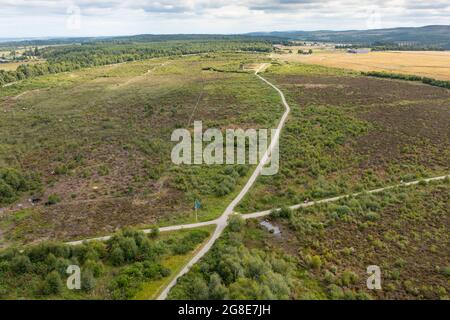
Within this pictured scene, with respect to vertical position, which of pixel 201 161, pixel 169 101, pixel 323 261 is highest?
pixel 169 101

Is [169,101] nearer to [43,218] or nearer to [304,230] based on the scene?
[43,218]

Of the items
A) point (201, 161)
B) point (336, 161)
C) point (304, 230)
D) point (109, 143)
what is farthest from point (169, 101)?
point (304, 230)

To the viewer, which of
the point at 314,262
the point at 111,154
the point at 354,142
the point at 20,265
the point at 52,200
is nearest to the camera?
the point at 20,265

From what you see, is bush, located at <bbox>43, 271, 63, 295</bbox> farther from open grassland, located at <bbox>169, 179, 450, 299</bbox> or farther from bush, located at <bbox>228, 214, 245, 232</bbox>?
bush, located at <bbox>228, 214, 245, 232</bbox>

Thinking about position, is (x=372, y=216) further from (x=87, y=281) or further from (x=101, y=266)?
(x=87, y=281)

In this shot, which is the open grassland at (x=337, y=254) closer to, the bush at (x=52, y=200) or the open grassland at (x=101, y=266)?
the open grassland at (x=101, y=266)

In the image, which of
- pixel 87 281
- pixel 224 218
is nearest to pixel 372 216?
pixel 224 218
